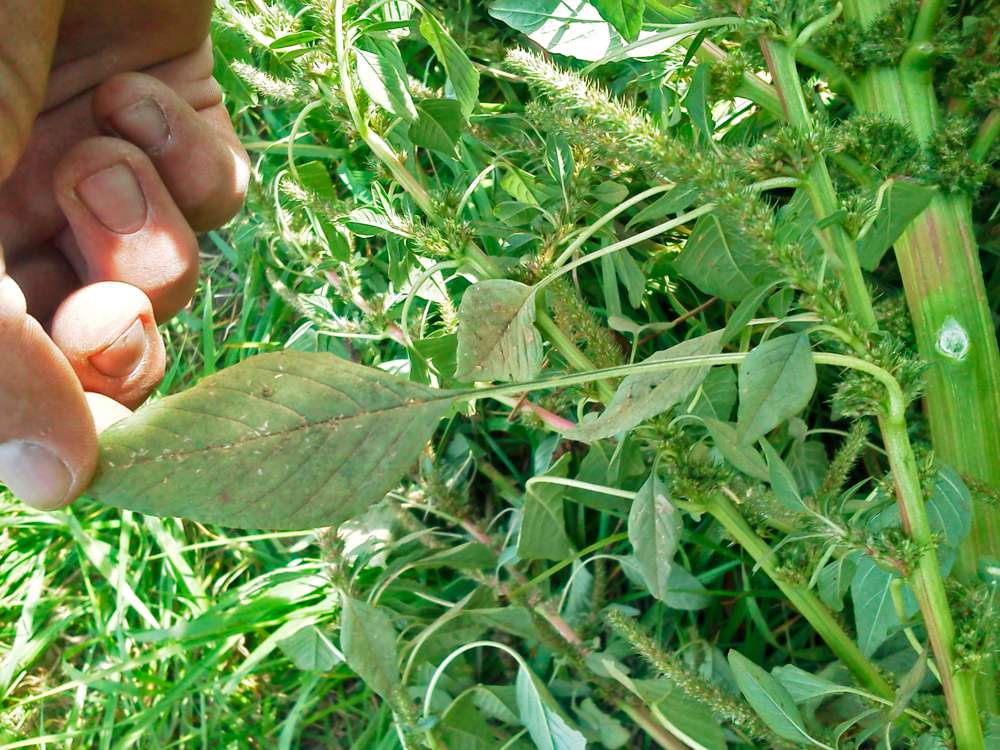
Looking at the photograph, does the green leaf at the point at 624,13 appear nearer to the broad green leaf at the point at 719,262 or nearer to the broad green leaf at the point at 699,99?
the broad green leaf at the point at 699,99

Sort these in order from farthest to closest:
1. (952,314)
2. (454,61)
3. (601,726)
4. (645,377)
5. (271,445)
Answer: (601,726) < (952,314) < (454,61) < (645,377) < (271,445)

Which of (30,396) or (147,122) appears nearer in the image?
(30,396)

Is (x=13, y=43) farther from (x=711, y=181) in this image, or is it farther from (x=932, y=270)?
(x=932, y=270)

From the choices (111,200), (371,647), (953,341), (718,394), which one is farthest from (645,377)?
(111,200)

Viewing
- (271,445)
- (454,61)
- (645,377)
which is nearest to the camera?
(271,445)

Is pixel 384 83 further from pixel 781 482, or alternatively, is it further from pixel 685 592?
pixel 685 592

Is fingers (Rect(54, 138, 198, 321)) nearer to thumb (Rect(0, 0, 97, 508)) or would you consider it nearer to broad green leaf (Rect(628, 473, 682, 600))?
thumb (Rect(0, 0, 97, 508))
